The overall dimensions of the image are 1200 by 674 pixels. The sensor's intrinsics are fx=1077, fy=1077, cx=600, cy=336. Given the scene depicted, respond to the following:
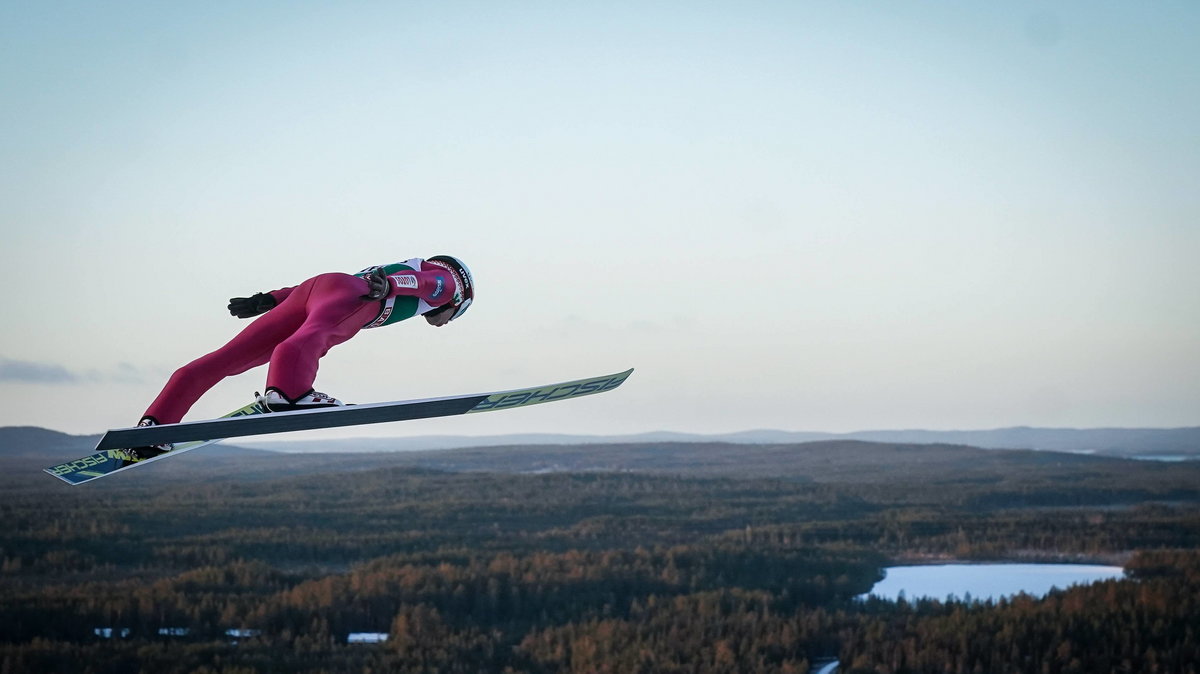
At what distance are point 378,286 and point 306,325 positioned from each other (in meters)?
0.69

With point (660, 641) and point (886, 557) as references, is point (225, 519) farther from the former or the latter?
point (886, 557)

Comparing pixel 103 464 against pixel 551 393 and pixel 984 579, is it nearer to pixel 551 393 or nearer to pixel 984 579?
pixel 551 393

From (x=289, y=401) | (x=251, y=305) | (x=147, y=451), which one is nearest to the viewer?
(x=289, y=401)

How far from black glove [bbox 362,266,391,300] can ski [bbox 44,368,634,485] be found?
3.04 feet

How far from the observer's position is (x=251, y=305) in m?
9.06

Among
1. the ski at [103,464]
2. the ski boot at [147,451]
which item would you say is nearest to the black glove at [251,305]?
the ski at [103,464]

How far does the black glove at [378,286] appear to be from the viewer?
866 cm

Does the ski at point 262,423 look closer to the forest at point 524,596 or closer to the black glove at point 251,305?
the black glove at point 251,305

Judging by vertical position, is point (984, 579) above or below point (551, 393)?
below

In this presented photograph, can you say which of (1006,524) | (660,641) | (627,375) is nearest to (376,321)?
(627,375)

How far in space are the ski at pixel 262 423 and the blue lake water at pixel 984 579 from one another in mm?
156411

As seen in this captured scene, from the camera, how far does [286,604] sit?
150250 millimetres

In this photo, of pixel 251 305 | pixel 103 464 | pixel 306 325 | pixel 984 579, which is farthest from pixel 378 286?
pixel 984 579

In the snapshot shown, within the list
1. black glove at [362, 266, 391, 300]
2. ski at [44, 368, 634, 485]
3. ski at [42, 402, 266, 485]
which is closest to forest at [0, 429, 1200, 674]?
ski at [42, 402, 266, 485]
